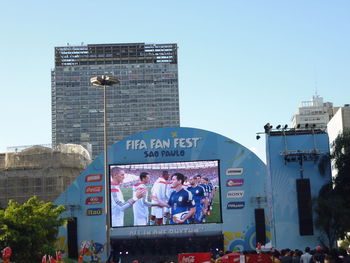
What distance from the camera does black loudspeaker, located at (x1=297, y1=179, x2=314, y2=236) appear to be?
43.2 m

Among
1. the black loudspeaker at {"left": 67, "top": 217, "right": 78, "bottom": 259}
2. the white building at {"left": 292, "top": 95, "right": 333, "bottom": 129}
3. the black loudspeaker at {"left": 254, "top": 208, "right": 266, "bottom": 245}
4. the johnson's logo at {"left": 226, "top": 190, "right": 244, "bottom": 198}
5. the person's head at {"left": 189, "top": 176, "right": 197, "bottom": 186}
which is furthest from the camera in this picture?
the white building at {"left": 292, "top": 95, "right": 333, "bottom": 129}

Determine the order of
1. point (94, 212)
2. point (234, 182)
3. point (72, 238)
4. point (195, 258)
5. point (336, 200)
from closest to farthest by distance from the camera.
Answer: point (195, 258)
point (336, 200)
point (234, 182)
point (72, 238)
point (94, 212)

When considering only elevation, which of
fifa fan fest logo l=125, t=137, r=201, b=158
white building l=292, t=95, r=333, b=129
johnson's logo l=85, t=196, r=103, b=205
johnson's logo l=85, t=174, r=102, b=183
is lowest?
johnson's logo l=85, t=196, r=103, b=205

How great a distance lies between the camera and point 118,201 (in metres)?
47.4

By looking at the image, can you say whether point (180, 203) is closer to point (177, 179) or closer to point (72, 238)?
point (177, 179)

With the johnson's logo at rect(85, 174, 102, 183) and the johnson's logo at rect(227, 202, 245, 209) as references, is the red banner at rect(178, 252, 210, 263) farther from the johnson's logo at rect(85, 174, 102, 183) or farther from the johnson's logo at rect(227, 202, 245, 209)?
the johnson's logo at rect(85, 174, 102, 183)

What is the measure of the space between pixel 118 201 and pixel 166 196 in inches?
124

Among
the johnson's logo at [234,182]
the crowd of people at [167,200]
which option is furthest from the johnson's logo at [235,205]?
the crowd of people at [167,200]

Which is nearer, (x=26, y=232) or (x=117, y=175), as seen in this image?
(x=26, y=232)

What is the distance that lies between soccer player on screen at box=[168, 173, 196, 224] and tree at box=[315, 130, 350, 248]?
8.55m

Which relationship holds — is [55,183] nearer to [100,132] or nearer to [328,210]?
[328,210]

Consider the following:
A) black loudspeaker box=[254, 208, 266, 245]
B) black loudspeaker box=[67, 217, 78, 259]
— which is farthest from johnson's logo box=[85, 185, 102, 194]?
black loudspeaker box=[254, 208, 266, 245]

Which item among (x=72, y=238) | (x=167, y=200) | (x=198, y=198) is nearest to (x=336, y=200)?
(x=198, y=198)

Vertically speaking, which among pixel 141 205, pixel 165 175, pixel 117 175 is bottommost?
pixel 141 205
